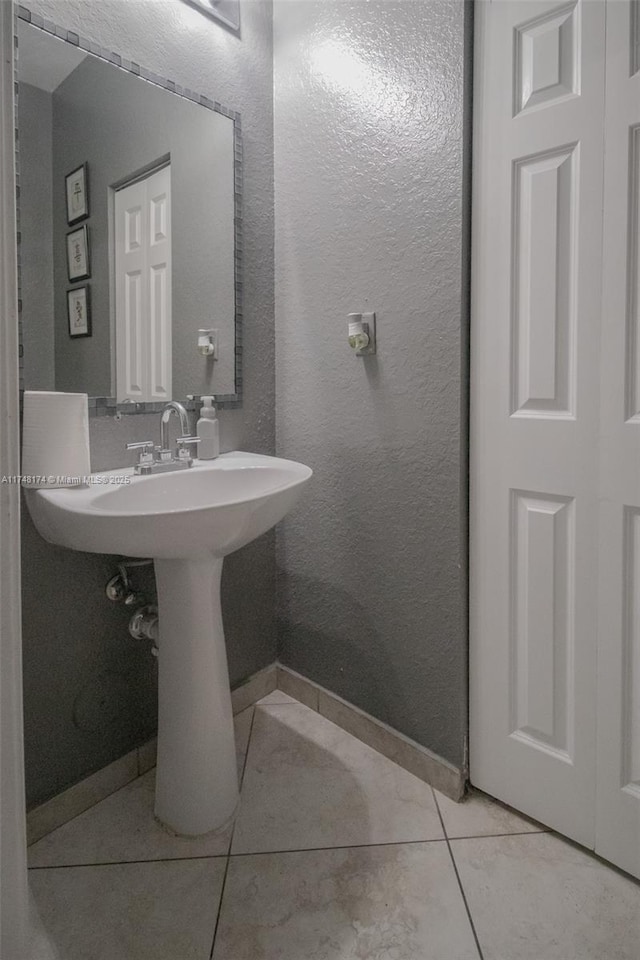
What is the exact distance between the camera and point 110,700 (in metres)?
1.42

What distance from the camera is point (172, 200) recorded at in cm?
147

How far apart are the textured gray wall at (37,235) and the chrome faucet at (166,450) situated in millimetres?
253

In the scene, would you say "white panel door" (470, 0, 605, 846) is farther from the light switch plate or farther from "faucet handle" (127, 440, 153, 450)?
"faucet handle" (127, 440, 153, 450)

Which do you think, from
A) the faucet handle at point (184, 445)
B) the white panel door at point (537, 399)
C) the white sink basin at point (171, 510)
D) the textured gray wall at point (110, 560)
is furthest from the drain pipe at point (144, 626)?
the white panel door at point (537, 399)

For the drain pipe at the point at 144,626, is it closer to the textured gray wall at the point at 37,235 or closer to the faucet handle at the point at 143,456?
the faucet handle at the point at 143,456

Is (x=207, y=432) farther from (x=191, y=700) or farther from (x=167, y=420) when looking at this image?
(x=191, y=700)

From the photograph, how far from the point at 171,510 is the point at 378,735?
0.95 m

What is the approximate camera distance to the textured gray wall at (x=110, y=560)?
127cm

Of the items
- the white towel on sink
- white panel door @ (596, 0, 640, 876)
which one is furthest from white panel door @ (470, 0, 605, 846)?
the white towel on sink

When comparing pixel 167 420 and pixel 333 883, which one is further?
pixel 167 420

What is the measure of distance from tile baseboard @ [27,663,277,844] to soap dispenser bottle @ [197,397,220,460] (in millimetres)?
779

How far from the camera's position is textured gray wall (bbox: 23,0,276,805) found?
1273mm

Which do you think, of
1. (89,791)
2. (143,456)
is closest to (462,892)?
(89,791)

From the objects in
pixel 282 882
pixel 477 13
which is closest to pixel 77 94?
pixel 477 13
